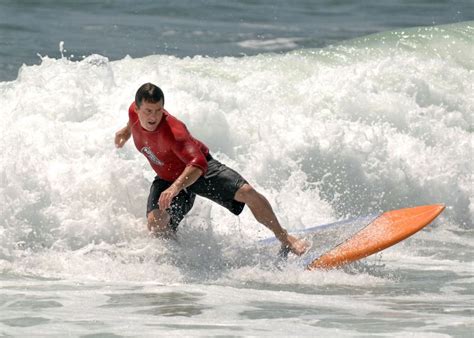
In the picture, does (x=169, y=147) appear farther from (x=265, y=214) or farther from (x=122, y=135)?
(x=265, y=214)

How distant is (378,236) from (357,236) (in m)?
0.15

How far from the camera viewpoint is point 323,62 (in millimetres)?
14023

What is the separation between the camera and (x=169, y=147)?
7.44m

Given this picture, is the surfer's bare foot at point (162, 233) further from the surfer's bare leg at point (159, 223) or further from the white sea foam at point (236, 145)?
the white sea foam at point (236, 145)

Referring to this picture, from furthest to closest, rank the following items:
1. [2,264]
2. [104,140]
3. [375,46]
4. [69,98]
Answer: [375,46] → [69,98] → [104,140] → [2,264]

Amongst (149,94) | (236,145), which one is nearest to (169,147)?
(149,94)

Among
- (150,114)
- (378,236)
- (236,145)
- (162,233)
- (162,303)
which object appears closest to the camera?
(162,303)

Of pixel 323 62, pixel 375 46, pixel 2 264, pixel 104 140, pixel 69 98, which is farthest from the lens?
pixel 375 46

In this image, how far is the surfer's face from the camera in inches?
288

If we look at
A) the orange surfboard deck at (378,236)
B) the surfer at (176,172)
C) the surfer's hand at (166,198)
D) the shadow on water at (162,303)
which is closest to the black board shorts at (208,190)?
the surfer at (176,172)

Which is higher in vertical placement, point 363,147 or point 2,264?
point 363,147

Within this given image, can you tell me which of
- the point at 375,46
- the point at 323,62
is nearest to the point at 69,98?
the point at 323,62

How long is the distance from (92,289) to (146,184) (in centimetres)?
160

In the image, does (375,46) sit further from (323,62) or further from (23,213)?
(23,213)
